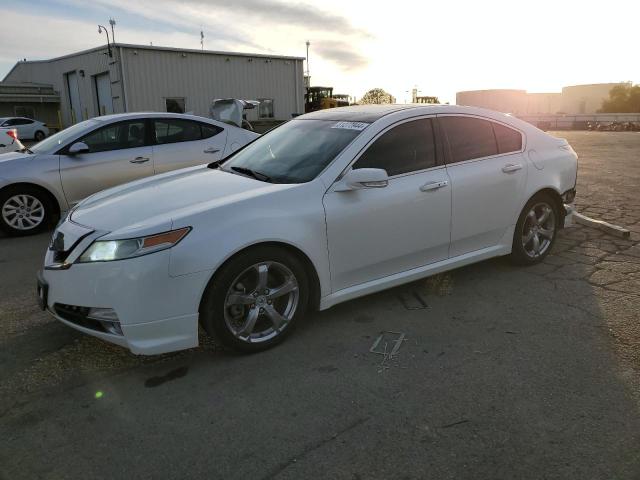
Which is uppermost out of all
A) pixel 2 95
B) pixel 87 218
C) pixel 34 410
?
pixel 2 95

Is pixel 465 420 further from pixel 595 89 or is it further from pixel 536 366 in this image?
pixel 595 89

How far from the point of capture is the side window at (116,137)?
22.3 feet

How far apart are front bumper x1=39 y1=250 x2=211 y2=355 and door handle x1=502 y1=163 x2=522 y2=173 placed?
→ 9.14 feet

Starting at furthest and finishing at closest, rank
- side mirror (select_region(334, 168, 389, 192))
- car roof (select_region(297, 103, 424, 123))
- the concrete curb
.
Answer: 1. the concrete curb
2. car roof (select_region(297, 103, 424, 123))
3. side mirror (select_region(334, 168, 389, 192))

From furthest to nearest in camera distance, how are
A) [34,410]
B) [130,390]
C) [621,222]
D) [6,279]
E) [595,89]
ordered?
[595,89], [621,222], [6,279], [130,390], [34,410]

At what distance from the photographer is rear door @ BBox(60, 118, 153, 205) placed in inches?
263

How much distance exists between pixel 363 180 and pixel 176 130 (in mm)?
4659

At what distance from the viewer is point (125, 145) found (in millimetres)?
6953

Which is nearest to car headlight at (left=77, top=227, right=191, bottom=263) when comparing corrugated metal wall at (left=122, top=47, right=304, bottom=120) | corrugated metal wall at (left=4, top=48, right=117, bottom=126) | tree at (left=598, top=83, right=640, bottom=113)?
corrugated metal wall at (left=122, top=47, right=304, bottom=120)

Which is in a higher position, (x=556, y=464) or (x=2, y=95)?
(x=2, y=95)

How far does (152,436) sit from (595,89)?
116 meters

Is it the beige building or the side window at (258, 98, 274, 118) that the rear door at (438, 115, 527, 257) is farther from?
the beige building

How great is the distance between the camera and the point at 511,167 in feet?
14.7

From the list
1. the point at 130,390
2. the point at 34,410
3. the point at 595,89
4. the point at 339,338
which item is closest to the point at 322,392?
the point at 339,338
